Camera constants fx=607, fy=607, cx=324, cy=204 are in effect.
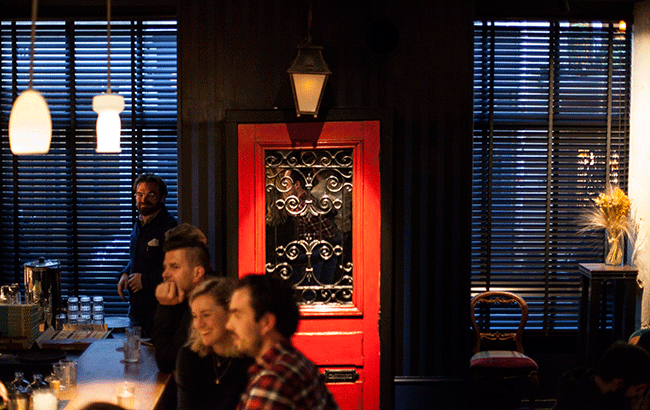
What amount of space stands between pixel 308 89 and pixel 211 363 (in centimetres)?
217

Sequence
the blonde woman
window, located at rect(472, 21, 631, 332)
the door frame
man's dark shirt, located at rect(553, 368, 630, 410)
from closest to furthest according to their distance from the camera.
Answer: the blonde woman, man's dark shirt, located at rect(553, 368, 630, 410), the door frame, window, located at rect(472, 21, 631, 332)

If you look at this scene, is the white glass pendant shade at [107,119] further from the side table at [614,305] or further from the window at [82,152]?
the side table at [614,305]

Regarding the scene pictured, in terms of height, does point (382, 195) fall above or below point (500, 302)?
above

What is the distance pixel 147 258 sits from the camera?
4316 millimetres

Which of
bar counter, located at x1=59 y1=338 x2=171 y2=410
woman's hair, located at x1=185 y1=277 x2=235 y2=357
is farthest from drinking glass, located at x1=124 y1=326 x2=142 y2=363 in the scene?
woman's hair, located at x1=185 y1=277 x2=235 y2=357

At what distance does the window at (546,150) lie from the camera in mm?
5078

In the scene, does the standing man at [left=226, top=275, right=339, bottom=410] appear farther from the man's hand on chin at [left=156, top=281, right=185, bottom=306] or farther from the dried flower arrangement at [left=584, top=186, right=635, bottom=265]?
the dried flower arrangement at [left=584, top=186, right=635, bottom=265]

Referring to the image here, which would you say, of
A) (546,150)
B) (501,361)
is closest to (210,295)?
(501,361)

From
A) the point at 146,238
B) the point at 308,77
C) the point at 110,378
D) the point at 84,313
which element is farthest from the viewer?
the point at 146,238

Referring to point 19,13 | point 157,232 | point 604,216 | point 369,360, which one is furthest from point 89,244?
point 604,216

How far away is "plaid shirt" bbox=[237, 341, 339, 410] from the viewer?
1686mm

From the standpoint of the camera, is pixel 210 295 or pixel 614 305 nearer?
pixel 210 295

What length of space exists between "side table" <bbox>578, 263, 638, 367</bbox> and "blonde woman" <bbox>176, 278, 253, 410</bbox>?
3.24 meters

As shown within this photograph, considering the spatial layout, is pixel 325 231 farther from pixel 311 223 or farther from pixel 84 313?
pixel 84 313
